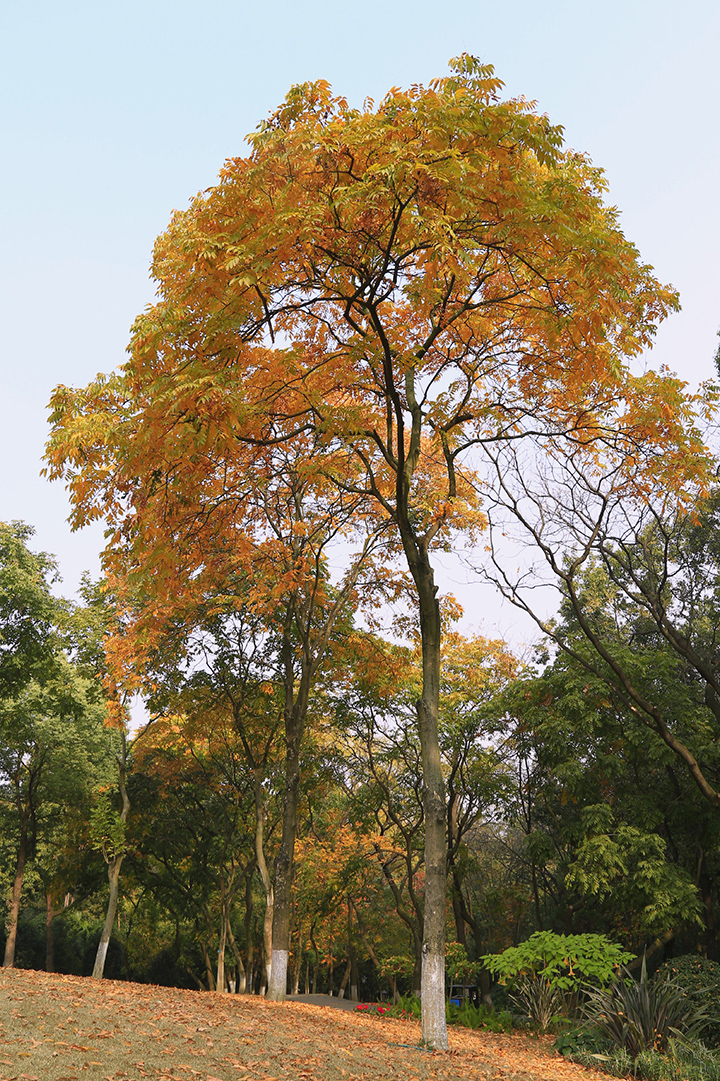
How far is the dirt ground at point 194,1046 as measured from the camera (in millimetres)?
5312

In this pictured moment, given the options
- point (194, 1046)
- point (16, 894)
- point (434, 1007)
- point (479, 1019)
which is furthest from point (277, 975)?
point (16, 894)

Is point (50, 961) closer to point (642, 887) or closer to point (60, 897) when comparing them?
point (60, 897)

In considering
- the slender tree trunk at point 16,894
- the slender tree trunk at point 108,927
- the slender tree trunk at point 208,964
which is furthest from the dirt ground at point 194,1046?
the slender tree trunk at point 208,964

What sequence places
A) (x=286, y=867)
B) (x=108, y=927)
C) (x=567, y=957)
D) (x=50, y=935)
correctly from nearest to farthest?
(x=567, y=957) → (x=286, y=867) → (x=108, y=927) → (x=50, y=935)

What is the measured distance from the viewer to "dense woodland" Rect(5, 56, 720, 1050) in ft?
21.5

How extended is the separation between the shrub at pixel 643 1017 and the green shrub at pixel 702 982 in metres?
0.33

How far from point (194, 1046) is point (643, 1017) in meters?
5.58

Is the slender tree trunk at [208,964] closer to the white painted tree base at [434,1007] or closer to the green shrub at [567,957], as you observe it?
the green shrub at [567,957]

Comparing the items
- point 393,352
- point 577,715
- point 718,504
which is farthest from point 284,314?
point 718,504

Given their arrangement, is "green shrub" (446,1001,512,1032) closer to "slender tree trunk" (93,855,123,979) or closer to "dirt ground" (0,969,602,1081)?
"dirt ground" (0,969,602,1081)

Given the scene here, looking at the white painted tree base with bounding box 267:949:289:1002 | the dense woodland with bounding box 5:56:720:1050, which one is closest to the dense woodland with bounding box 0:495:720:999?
the dense woodland with bounding box 5:56:720:1050

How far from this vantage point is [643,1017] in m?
9.06

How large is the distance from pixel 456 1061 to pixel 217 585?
9627 mm

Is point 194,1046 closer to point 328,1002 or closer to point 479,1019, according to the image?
point 479,1019
